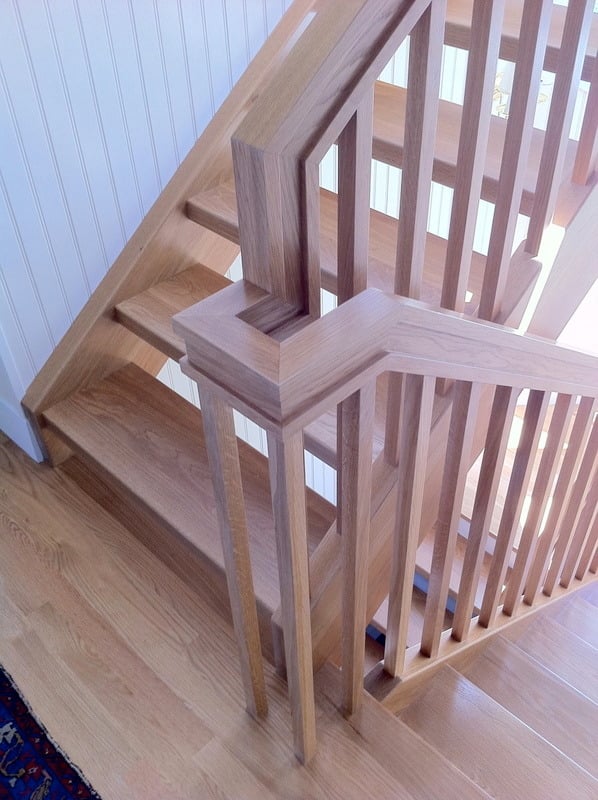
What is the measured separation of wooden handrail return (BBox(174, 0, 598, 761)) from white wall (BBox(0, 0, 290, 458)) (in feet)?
3.31

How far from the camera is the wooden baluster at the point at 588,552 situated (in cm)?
236

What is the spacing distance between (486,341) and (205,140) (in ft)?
3.99

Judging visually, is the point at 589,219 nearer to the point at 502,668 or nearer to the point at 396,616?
the point at 396,616

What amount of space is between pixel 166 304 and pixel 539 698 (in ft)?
4.94

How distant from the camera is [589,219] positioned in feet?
4.49

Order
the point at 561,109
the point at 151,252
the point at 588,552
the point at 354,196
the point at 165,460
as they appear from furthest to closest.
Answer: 1. the point at 588,552
2. the point at 151,252
3. the point at 165,460
4. the point at 561,109
5. the point at 354,196

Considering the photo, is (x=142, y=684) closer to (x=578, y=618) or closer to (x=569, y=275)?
(x=569, y=275)

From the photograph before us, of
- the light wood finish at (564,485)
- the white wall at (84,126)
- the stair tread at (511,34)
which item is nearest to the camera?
the stair tread at (511,34)

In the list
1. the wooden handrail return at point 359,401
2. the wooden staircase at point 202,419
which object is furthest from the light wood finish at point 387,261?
the wooden handrail return at point 359,401

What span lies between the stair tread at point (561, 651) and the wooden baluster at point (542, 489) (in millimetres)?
264

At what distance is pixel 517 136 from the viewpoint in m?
1.10

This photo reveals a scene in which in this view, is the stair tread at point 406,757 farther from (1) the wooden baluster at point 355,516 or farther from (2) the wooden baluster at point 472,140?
(2) the wooden baluster at point 472,140

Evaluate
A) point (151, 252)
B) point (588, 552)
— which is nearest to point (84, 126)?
point (151, 252)

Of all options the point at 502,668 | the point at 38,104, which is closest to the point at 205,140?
the point at 38,104
